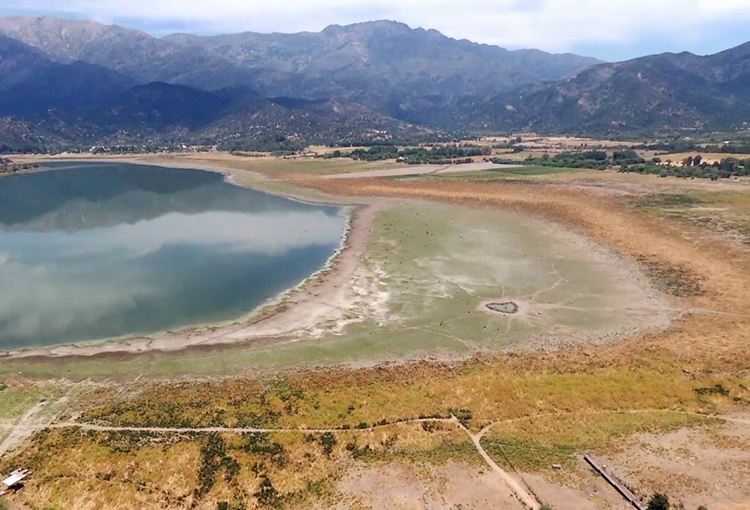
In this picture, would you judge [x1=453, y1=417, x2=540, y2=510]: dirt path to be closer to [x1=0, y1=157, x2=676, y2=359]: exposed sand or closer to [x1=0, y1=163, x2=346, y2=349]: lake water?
[x1=0, y1=157, x2=676, y2=359]: exposed sand

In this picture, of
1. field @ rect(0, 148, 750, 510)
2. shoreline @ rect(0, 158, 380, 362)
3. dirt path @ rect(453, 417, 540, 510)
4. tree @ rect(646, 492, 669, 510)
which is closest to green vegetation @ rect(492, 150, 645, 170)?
field @ rect(0, 148, 750, 510)

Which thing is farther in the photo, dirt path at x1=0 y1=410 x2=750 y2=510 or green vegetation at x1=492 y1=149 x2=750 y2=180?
green vegetation at x1=492 y1=149 x2=750 y2=180

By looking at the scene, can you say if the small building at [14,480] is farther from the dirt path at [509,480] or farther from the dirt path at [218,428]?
the dirt path at [509,480]

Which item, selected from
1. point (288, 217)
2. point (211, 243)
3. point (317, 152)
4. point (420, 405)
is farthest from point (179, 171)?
point (420, 405)

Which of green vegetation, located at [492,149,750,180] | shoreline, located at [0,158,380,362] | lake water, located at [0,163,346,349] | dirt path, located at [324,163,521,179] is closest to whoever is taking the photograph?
shoreline, located at [0,158,380,362]

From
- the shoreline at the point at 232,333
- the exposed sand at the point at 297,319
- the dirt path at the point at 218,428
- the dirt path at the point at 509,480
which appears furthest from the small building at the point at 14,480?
the dirt path at the point at 509,480

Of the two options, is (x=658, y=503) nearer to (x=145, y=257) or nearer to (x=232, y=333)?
(x=232, y=333)

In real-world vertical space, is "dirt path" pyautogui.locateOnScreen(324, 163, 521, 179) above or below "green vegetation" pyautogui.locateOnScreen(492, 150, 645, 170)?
below
